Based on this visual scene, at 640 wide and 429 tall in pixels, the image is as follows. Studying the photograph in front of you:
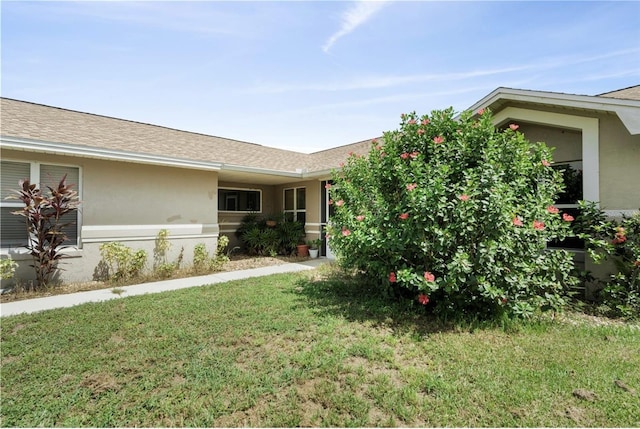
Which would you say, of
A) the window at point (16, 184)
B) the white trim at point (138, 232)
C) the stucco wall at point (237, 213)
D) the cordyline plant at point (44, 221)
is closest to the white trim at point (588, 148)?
the white trim at point (138, 232)

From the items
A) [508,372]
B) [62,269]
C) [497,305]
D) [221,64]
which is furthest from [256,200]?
[508,372]

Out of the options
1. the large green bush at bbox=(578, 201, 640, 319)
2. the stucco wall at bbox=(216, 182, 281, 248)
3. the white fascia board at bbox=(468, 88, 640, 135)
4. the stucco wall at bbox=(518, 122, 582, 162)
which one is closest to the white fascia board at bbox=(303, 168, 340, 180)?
the stucco wall at bbox=(216, 182, 281, 248)

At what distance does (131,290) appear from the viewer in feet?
21.1

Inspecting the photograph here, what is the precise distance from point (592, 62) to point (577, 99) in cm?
300

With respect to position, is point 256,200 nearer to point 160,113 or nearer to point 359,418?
point 160,113

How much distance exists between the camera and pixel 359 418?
242cm

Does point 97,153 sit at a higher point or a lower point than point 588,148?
higher

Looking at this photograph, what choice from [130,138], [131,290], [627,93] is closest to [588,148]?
[627,93]

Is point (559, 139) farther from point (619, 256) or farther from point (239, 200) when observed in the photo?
point (239, 200)

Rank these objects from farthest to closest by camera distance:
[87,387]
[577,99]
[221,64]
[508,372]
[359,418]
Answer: [221,64], [577,99], [508,372], [87,387], [359,418]

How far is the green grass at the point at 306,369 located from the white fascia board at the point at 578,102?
3.34 metres

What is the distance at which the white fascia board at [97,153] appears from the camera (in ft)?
19.6

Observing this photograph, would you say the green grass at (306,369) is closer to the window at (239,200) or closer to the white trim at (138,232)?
the white trim at (138,232)

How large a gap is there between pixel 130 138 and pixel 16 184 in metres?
2.86
